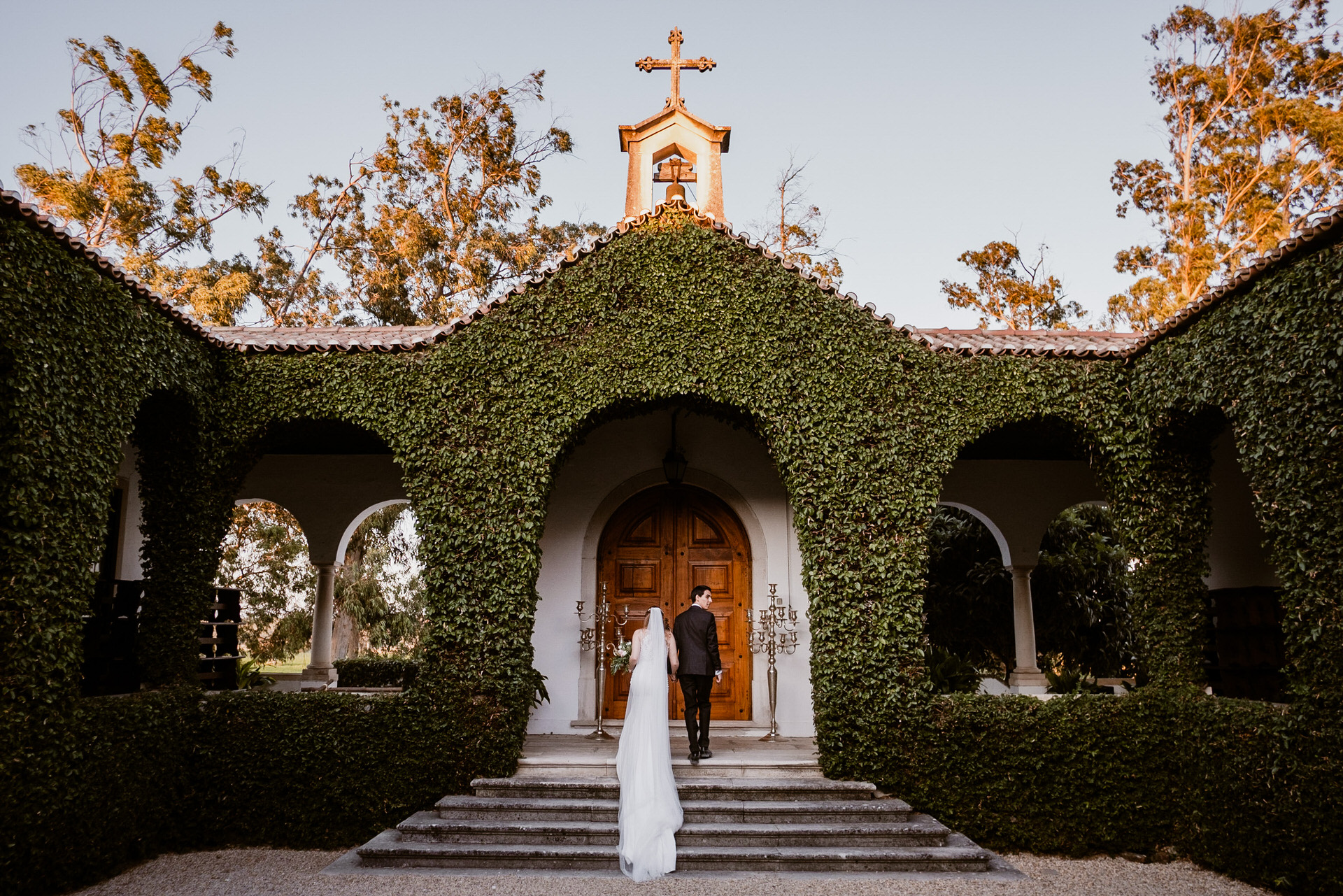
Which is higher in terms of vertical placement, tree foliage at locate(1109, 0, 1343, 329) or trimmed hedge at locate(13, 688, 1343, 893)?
tree foliage at locate(1109, 0, 1343, 329)

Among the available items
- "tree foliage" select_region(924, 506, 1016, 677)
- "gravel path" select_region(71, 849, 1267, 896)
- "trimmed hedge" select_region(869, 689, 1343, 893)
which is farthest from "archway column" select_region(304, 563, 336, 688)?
"tree foliage" select_region(924, 506, 1016, 677)

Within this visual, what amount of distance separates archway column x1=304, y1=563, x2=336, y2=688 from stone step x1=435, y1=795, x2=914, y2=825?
20.2ft

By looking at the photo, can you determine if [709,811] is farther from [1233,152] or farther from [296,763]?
[1233,152]

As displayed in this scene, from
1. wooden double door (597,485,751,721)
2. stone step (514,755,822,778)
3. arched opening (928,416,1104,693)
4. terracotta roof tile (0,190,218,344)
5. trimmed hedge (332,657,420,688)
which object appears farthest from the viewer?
trimmed hedge (332,657,420,688)

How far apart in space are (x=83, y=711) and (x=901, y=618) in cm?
657

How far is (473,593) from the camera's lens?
8195mm

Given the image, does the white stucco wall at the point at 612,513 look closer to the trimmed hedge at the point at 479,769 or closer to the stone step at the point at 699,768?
the stone step at the point at 699,768

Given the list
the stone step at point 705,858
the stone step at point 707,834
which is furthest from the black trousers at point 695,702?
the stone step at point 705,858

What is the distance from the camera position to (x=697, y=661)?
7.88 meters

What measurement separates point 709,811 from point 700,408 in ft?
12.6

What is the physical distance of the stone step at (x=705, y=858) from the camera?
21.6 ft

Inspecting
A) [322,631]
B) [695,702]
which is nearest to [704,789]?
[695,702]

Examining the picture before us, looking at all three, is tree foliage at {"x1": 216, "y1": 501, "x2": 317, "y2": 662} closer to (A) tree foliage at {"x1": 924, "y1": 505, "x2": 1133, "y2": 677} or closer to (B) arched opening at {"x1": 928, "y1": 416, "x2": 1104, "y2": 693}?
(A) tree foliage at {"x1": 924, "y1": 505, "x2": 1133, "y2": 677}

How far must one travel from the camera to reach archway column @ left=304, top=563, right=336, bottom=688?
41.5 feet
